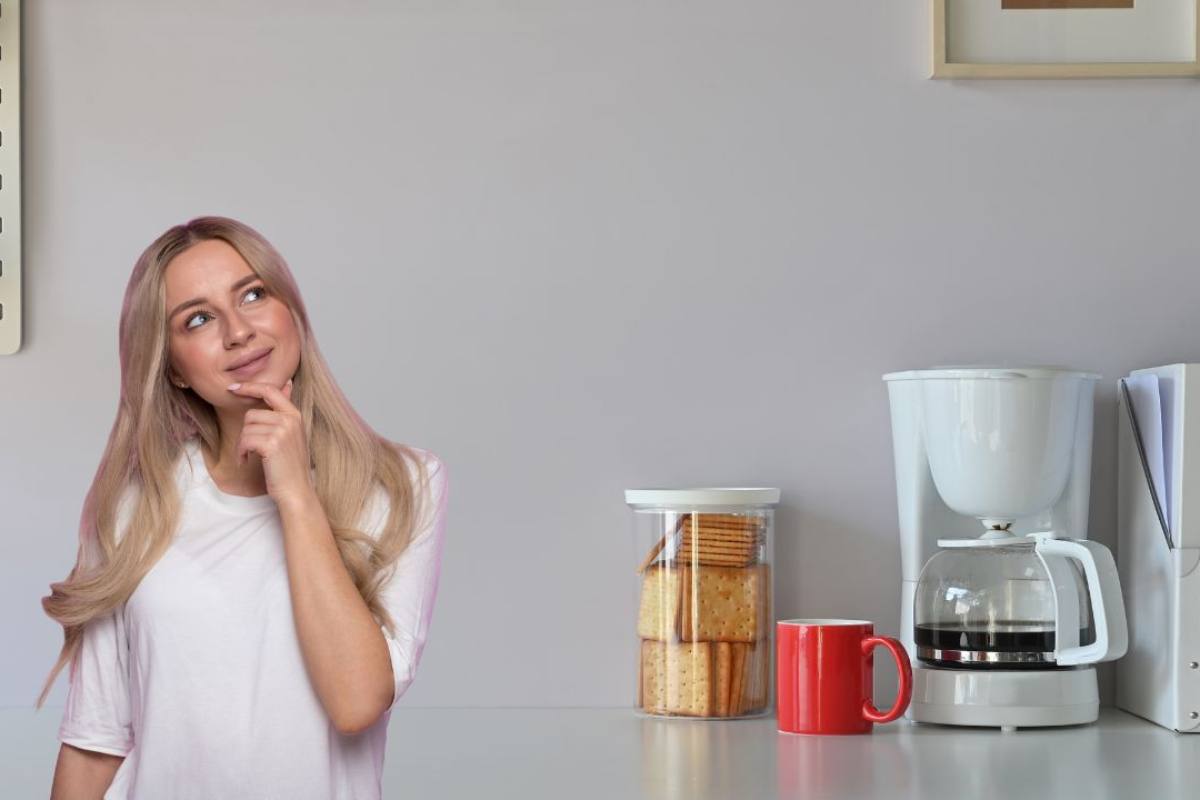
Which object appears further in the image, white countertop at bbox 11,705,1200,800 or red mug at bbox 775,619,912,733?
red mug at bbox 775,619,912,733

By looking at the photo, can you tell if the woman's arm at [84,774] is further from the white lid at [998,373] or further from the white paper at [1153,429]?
the white paper at [1153,429]

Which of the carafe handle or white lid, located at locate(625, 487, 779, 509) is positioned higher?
white lid, located at locate(625, 487, 779, 509)

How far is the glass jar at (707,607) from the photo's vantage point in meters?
1.50

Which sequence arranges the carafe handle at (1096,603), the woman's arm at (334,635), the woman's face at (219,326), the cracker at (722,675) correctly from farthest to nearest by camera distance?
the cracker at (722,675)
the carafe handle at (1096,603)
the woman's face at (219,326)
the woman's arm at (334,635)

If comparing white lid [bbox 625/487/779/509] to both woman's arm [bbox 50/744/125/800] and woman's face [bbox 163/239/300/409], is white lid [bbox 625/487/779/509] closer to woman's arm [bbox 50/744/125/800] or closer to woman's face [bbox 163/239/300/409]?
woman's face [bbox 163/239/300/409]

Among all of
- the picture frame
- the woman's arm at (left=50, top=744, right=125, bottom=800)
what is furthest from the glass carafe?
the woman's arm at (left=50, top=744, right=125, bottom=800)

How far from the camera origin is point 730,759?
4.33 feet

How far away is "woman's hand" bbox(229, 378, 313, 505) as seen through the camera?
1.05m

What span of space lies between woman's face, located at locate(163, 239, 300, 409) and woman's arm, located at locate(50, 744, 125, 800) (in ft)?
0.93

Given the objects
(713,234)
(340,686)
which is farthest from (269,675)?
(713,234)

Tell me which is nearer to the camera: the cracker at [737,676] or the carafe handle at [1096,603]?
the carafe handle at [1096,603]

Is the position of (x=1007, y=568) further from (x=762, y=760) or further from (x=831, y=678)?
(x=762, y=760)

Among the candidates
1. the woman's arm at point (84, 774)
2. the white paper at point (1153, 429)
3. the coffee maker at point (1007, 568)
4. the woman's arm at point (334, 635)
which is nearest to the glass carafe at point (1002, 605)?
the coffee maker at point (1007, 568)

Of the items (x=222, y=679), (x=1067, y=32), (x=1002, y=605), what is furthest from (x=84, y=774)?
(x=1067, y=32)
